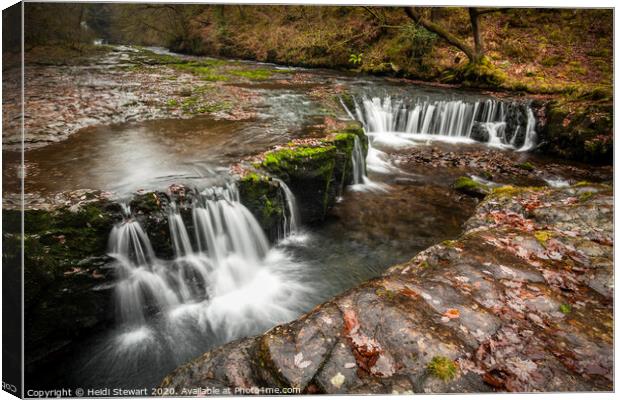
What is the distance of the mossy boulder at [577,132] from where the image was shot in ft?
21.9

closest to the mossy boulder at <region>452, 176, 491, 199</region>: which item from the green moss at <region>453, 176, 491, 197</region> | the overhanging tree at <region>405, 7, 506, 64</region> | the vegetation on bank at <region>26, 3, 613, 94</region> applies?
the green moss at <region>453, 176, 491, 197</region>

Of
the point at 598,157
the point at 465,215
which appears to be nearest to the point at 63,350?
the point at 465,215

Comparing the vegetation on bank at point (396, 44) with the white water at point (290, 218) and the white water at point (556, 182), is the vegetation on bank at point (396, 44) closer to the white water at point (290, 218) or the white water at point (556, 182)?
the white water at point (556, 182)

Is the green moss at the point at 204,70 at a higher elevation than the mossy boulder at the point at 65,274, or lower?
higher

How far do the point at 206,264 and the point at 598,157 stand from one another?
777 cm

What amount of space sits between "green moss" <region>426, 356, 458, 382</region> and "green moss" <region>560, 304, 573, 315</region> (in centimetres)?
107

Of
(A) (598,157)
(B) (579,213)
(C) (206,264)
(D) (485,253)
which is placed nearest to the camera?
(D) (485,253)

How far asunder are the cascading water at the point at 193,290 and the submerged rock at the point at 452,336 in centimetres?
139

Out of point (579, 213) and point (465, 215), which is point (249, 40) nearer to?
point (465, 215)

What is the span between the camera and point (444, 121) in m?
10.8

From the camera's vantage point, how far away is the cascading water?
3502mm

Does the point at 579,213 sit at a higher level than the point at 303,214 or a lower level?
higher

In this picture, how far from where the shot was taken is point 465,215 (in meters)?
6.43

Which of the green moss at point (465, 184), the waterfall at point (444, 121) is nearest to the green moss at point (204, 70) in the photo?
the waterfall at point (444, 121)
